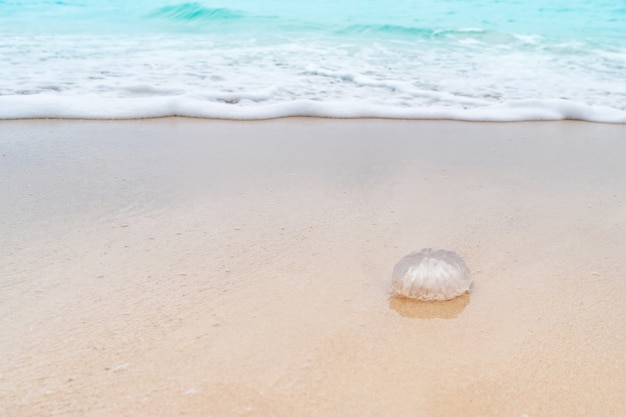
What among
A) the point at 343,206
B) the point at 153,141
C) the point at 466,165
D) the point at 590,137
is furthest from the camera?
the point at 590,137

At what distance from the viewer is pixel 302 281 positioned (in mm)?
1582

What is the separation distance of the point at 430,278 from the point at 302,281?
15.2 inches

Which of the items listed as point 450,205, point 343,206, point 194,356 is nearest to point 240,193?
point 343,206

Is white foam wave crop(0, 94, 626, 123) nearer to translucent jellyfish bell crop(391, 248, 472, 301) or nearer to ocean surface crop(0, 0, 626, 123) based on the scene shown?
ocean surface crop(0, 0, 626, 123)

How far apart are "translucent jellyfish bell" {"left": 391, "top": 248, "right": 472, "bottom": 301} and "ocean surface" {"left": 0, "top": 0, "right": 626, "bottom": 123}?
6.48 ft

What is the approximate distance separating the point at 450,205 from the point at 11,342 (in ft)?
5.16

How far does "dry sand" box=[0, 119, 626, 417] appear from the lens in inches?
46.1

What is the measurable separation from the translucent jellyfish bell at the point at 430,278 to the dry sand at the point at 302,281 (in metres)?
0.04

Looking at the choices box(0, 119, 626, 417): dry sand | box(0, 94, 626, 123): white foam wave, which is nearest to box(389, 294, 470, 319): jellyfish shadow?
box(0, 119, 626, 417): dry sand

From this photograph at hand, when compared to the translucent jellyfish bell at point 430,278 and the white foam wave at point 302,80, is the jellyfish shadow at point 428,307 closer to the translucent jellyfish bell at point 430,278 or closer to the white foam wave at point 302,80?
the translucent jellyfish bell at point 430,278

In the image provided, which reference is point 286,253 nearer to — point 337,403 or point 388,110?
point 337,403

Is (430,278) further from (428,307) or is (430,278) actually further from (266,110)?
(266,110)

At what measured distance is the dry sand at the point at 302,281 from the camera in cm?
117

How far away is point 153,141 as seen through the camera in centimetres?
282
